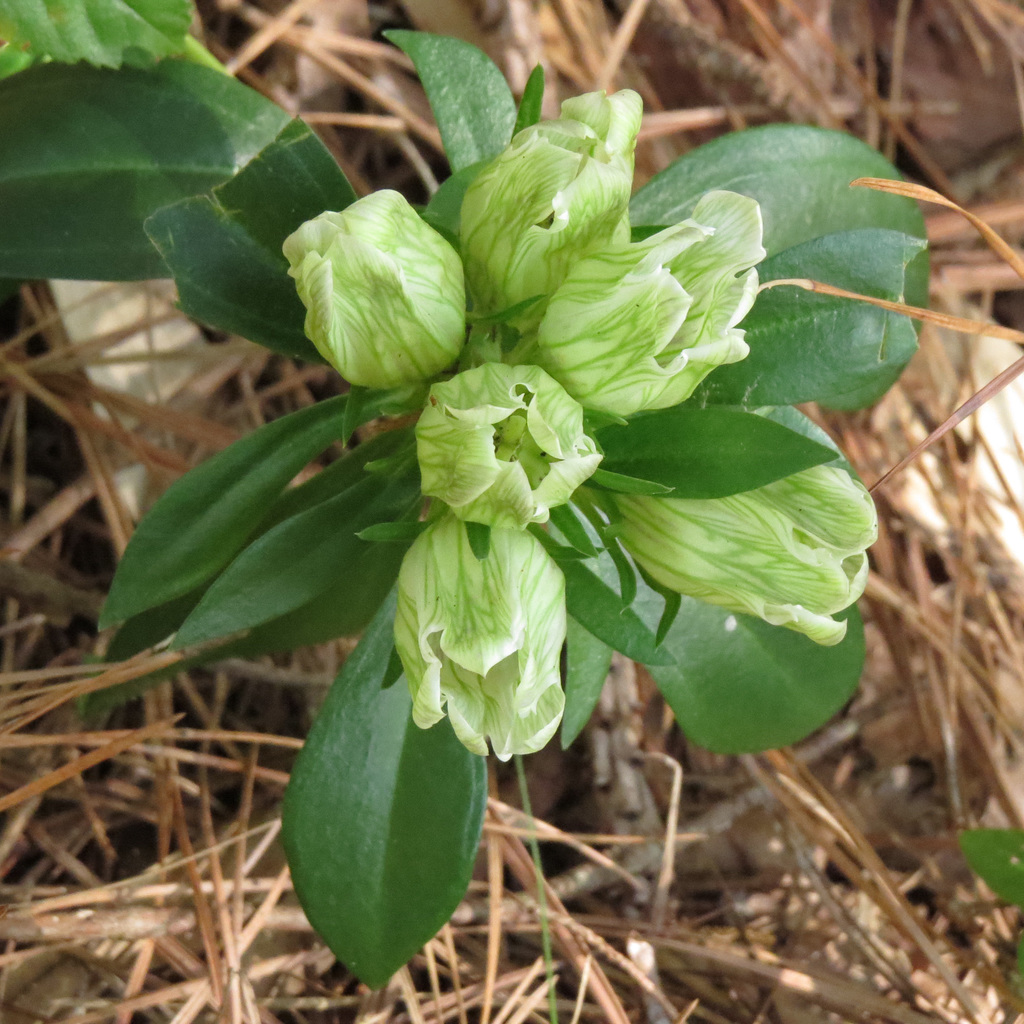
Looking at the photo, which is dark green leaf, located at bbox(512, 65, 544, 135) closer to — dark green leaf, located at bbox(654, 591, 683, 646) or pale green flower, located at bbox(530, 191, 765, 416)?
pale green flower, located at bbox(530, 191, 765, 416)

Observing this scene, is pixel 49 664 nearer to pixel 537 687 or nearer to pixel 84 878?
pixel 84 878

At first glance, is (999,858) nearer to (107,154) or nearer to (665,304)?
(665,304)

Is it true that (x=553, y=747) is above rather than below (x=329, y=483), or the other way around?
below

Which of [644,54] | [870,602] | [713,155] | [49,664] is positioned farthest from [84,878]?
[644,54]

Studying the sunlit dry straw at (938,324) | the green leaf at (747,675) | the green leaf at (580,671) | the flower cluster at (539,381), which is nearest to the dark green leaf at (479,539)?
the flower cluster at (539,381)

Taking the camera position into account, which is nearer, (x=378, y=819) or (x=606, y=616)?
(x=606, y=616)

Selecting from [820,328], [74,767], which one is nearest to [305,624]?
[74,767]

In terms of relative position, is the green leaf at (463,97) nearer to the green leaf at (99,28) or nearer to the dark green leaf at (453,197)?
the dark green leaf at (453,197)
